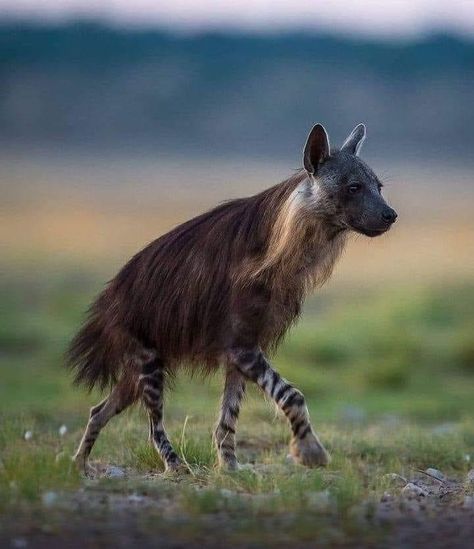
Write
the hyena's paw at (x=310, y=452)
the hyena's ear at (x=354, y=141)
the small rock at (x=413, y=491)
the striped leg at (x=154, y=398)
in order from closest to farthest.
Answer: the small rock at (x=413, y=491) < the hyena's paw at (x=310, y=452) < the hyena's ear at (x=354, y=141) < the striped leg at (x=154, y=398)

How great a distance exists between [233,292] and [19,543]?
2891 millimetres

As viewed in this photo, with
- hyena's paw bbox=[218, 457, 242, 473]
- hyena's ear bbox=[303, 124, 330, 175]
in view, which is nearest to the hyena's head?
hyena's ear bbox=[303, 124, 330, 175]

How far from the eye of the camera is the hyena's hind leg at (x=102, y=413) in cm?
993

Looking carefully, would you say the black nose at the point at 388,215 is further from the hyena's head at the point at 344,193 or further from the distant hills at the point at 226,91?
the distant hills at the point at 226,91

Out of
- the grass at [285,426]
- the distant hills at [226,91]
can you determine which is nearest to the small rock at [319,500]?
the grass at [285,426]

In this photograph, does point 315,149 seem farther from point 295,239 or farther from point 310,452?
point 310,452

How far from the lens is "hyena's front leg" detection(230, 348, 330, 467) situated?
907 centimetres

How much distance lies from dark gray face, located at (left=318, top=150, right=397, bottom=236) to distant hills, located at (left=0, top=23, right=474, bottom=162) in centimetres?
6524

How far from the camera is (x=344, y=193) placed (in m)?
9.45

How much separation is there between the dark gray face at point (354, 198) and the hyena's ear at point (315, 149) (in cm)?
5

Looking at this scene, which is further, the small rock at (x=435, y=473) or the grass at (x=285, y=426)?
the small rock at (x=435, y=473)

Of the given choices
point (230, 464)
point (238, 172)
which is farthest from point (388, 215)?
point (238, 172)

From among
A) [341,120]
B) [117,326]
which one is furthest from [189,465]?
[341,120]

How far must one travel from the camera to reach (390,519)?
7.58 meters
